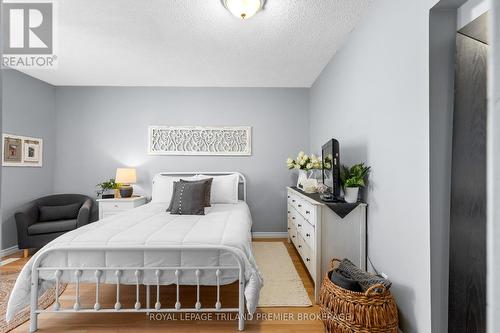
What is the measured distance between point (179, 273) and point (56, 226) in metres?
2.54

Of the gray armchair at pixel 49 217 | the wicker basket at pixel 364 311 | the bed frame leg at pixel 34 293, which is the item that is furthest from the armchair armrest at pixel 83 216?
the wicker basket at pixel 364 311

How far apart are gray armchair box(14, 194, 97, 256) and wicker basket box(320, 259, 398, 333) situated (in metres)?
3.43

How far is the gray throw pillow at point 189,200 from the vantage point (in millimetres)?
2865

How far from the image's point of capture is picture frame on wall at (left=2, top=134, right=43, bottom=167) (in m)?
3.34

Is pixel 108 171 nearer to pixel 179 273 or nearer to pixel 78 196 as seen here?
pixel 78 196

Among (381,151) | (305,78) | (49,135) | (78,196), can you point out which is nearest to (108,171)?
(78,196)

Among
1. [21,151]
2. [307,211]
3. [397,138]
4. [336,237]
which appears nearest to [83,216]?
[21,151]

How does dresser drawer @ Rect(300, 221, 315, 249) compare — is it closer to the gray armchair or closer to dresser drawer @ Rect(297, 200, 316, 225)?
dresser drawer @ Rect(297, 200, 316, 225)

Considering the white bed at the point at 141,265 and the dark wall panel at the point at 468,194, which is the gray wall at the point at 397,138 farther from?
the white bed at the point at 141,265

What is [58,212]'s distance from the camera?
3615 mm

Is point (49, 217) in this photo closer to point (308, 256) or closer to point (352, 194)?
point (308, 256)

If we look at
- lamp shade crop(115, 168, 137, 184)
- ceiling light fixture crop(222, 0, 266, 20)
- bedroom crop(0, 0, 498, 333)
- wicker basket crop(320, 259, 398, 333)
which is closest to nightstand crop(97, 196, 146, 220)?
bedroom crop(0, 0, 498, 333)

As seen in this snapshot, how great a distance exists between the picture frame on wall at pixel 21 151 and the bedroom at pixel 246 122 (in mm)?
22

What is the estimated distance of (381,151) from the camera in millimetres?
1995
